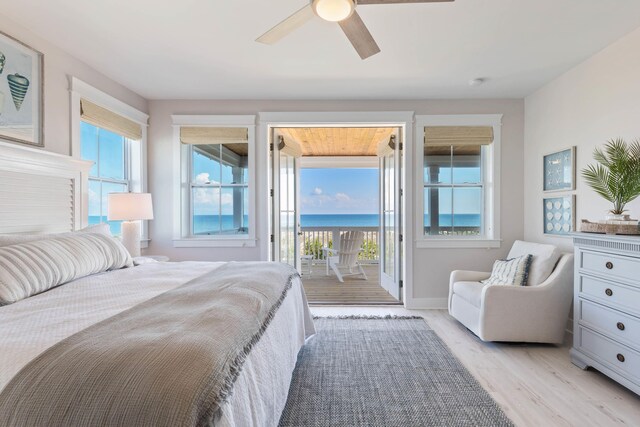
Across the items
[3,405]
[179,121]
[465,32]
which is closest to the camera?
[3,405]

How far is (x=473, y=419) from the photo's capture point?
178 centimetres

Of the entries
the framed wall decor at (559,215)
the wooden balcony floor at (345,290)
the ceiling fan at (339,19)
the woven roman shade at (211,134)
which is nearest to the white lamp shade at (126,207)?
the woven roman shade at (211,134)

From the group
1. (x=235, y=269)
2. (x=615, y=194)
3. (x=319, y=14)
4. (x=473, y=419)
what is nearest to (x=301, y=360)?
(x=235, y=269)

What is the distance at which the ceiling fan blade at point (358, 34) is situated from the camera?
5.84 ft

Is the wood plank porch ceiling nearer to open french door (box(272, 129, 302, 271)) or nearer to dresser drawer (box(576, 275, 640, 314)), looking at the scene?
open french door (box(272, 129, 302, 271))

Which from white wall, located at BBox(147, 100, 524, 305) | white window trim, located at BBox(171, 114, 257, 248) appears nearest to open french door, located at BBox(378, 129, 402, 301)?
white wall, located at BBox(147, 100, 524, 305)

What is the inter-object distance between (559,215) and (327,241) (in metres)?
4.69

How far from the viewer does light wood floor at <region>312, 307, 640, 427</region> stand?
1.81m

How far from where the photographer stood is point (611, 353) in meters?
2.07

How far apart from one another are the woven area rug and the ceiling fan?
Result: 2.15 metres

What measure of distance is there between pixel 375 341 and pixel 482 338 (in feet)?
2.92

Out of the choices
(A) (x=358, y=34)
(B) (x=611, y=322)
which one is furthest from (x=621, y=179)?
(A) (x=358, y=34)

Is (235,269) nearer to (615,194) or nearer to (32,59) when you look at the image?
(32,59)

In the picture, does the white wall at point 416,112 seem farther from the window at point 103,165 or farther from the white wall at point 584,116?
the window at point 103,165
